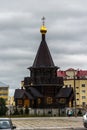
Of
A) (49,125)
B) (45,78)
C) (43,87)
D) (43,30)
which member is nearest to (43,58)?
(45,78)

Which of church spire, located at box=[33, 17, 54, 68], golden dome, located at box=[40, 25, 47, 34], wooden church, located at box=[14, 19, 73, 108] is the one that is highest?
golden dome, located at box=[40, 25, 47, 34]

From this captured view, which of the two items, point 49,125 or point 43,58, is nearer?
point 49,125

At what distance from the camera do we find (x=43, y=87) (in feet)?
226

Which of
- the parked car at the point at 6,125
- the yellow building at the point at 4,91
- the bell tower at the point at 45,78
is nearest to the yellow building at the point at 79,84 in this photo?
the yellow building at the point at 4,91

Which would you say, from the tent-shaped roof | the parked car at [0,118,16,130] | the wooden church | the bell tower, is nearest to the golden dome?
the tent-shaped roof

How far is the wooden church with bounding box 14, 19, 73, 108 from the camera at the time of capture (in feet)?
225

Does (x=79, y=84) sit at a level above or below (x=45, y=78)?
above

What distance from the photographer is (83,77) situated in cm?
11538

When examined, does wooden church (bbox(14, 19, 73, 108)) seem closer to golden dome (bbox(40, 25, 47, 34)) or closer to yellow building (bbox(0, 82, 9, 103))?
golden dome (bbox(40, 25, 47, 34))

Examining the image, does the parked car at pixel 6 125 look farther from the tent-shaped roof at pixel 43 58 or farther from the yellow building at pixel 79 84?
the yellow building at pixel 79 84

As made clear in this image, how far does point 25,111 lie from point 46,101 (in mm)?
4085

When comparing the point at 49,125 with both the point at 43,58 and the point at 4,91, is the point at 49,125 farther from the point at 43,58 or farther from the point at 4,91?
the point at 4,91

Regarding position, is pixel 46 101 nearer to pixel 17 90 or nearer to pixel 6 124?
pixel 17 90

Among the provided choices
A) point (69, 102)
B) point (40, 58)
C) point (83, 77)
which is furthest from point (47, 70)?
point (83, 77)
